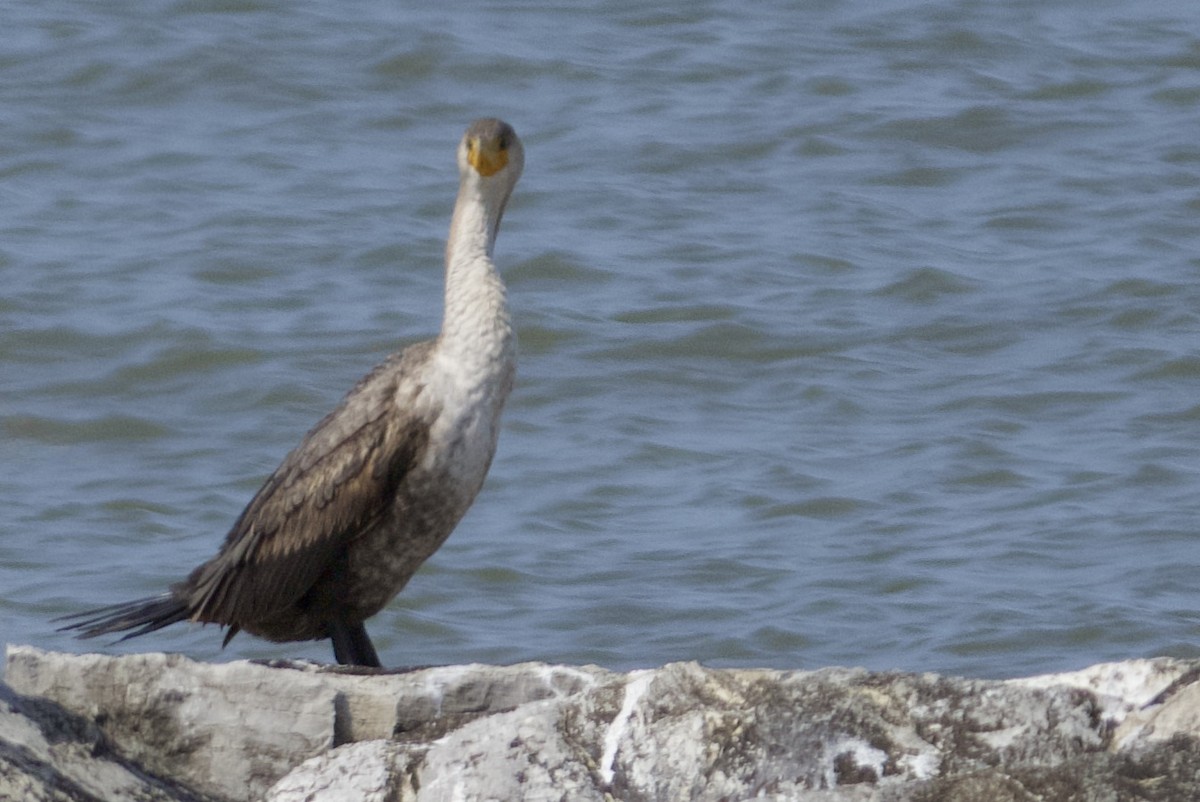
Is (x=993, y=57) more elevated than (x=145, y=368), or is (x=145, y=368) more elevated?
(x=993, y=57)

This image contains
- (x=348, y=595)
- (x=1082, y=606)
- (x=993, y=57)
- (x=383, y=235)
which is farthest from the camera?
(x=993, y=57)

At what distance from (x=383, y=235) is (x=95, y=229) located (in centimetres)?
141

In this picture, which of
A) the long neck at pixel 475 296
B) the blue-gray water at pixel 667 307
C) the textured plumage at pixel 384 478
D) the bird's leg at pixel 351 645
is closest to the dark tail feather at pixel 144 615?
the textured plumage at pixel 384 478

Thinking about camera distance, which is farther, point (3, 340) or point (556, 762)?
point (3, 340)

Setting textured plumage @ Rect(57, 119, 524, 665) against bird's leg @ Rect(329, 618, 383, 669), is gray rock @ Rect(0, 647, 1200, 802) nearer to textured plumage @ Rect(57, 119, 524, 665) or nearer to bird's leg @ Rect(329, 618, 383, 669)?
textured plumage @ Rect(57, 119, 524, 665)

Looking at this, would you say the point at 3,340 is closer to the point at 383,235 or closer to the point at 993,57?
the point at 383,235

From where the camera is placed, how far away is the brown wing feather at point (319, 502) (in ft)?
14.5

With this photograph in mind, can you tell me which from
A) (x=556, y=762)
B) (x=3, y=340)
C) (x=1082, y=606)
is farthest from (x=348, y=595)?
(x=3, y=340)

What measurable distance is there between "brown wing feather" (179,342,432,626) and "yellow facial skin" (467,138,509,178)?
41 centimetres

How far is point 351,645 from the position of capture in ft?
15.3

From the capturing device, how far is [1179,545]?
21.6ft

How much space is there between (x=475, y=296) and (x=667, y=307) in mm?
4386

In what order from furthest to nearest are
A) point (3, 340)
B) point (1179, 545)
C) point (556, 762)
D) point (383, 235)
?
point (383, 235), point (3, 340), point (1179, 545), point (556, 762)

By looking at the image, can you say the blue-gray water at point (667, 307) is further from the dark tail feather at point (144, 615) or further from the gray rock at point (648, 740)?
the gray rock at point (648, 740)
